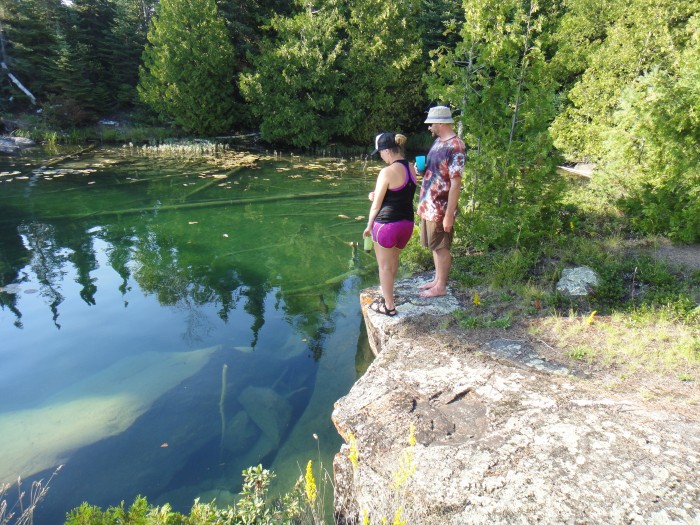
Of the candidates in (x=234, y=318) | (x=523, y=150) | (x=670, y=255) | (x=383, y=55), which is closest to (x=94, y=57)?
(x=383, y=55)

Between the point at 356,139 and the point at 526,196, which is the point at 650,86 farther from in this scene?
the point at 356,139

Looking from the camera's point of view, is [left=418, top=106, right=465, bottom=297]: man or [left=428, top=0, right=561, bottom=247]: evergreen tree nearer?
[left=418, top=106, right=465, bottom=297]: man

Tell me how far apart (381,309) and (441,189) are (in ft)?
4.13

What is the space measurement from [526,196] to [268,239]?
Result: 4.65 metres

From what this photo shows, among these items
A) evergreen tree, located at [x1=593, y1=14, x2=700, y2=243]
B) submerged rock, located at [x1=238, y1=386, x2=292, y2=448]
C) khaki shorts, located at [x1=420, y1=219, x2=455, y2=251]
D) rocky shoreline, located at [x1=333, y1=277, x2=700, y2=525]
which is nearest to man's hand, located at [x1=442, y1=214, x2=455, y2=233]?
khaki shorts, located at [x1=420, y1=219, x2=455, y2=251]

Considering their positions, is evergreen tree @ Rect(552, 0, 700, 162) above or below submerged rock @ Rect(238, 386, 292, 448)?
above

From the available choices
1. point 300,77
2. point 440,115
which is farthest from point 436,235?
point 300,77

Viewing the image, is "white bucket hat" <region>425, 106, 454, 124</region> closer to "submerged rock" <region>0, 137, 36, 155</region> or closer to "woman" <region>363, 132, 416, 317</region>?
"woman" <region>363, 132, 416, 317</region>

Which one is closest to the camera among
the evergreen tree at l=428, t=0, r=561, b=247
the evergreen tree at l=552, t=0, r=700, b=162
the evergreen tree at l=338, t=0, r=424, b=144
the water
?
the water

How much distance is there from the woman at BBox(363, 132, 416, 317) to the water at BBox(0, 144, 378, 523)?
4.61ft

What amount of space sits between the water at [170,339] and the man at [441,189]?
1.36 metres

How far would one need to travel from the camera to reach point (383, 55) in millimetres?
16969

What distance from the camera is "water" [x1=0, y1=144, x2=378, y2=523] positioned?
136 inches

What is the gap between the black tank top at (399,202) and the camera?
3701 millimetres
